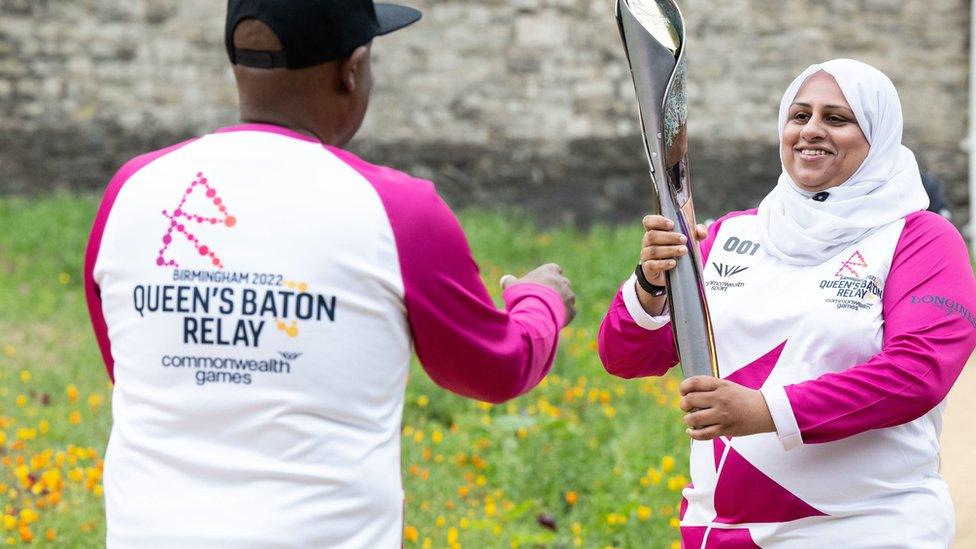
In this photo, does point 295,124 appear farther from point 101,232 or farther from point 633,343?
point 633,343

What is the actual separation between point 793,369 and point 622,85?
8534 millimetres

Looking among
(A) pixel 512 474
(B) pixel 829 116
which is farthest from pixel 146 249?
(A) pixel 512 474

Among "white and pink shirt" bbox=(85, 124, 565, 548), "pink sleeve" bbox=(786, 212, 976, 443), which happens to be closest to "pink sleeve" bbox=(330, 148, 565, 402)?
"white and pink shirt" bbox=(85, 124, 565, 548)

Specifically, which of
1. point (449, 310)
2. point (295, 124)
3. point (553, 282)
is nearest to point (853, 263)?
point (553, 282)

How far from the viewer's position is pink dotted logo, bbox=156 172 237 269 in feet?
6.36

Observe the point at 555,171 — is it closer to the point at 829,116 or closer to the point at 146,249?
the point at 829,116

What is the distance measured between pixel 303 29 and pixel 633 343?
3.83ft

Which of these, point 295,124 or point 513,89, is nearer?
point 295,124

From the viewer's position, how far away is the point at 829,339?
8.32ft

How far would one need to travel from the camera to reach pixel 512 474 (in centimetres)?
499

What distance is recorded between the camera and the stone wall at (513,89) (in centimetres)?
1047

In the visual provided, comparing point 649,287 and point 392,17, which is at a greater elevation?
point 392,17

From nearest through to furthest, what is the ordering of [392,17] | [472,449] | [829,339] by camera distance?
1. [392,17]
2. [829,339]
3. [472,449]

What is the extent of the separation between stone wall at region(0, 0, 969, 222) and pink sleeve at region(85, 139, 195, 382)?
8651 mm
